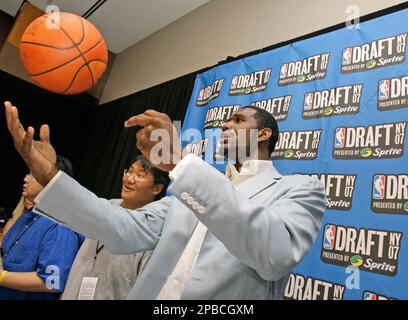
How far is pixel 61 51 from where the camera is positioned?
84.4 inches

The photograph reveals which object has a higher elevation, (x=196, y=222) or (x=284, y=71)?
(x=284, y=71)

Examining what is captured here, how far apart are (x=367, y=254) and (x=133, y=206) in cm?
113

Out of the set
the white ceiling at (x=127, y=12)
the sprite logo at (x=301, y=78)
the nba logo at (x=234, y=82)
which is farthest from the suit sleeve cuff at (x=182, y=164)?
the white ceiling at (x=127, y=12)

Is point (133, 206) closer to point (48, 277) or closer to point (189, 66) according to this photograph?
point (48, 277)

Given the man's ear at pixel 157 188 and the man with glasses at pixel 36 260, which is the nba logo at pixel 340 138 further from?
the man with glasses at pixel 36 260

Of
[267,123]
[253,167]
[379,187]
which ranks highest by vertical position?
[267,123]

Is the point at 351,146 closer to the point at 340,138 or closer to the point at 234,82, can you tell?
the point at 340,138

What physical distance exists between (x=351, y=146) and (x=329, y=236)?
0.45 m

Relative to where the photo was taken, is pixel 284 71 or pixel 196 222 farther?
pixel 284 71

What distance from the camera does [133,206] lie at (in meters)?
1.77

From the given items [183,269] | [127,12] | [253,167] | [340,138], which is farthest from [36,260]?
[127,12]

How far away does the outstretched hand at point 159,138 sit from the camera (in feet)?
2.73

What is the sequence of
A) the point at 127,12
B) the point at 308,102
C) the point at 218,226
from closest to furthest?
the point at 218,226 → the point at 308,102 → the point at 127,12
